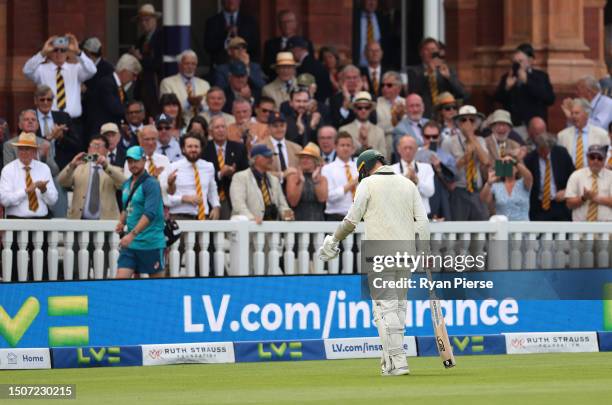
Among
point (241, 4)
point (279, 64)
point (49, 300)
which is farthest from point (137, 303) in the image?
point (241, 4)

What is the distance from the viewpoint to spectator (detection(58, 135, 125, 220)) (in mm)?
18188

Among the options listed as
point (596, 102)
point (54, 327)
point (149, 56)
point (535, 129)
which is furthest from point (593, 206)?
point (54, 327)

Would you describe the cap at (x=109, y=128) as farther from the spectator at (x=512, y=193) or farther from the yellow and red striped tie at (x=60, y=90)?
the spectator at (x=512, y=193)

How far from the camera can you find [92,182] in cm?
1823

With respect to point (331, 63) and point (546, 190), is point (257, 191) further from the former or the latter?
point (331, 63)

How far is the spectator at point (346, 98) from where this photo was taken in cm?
2059

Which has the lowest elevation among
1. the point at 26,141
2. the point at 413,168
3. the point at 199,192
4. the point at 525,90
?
the point at 199,192

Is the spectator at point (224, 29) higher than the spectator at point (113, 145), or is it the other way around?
the spectator at point (224, 29)

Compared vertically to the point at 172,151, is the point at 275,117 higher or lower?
higher

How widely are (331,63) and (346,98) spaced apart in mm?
1651

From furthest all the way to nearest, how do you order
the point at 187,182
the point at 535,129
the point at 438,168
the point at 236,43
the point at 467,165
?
the point at 535,129, the point at 236,43, the point at 467,165, the point at 438,168, the point at 187,182

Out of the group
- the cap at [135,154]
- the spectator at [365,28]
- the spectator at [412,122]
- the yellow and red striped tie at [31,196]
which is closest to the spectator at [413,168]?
the spectator at [412,122]

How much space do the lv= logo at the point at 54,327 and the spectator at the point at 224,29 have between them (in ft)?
20.0

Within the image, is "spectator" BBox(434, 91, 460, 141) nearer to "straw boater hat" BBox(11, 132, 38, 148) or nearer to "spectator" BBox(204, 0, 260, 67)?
"spectator" BBox(204, 0, 260, 67)
